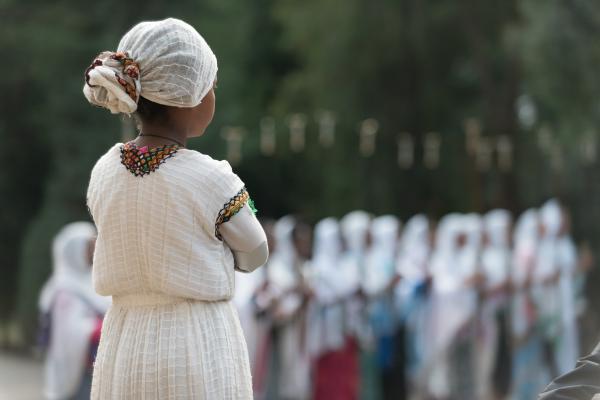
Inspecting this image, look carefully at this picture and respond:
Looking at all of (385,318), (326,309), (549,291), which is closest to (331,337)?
(326,309)

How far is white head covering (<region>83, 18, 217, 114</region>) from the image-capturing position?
12.6 feet

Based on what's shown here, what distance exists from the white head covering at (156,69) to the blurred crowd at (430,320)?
11292 mm

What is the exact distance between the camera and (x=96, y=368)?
3.97m

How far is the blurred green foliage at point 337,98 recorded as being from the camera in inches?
842

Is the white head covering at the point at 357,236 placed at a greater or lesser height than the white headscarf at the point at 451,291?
greater

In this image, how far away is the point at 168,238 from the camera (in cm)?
386

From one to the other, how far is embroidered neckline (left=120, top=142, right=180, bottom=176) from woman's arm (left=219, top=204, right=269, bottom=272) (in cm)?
24

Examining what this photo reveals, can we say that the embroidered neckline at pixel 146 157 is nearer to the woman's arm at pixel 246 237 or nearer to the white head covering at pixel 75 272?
the woman's arm at pixel 246 237

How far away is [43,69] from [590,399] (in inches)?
750

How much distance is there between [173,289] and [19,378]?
15732mm

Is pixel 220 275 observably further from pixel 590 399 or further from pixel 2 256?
pixel 2 256

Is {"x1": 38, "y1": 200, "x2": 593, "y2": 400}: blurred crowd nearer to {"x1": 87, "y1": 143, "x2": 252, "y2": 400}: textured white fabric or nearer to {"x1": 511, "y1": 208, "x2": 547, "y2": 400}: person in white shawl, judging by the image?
{"x1": 511, "y1": 208, "x2": 547, "y2": 400}: person in white shawl

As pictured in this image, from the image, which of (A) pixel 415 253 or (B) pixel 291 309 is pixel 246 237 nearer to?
(B) pixel 291 309

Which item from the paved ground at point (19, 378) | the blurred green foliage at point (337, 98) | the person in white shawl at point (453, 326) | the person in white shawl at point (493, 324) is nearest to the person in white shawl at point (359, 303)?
the person in white shawl at point (453, 326)
